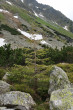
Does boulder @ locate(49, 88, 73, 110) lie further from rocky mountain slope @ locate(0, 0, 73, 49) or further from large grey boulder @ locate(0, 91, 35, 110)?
rocky mountain slope @ locate(0, 0, 73, 49)

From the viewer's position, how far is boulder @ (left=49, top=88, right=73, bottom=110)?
17.6ft

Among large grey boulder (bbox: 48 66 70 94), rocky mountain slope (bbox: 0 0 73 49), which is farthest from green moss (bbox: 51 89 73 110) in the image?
rocky mountain slope (bbox: 0 0 73 49)

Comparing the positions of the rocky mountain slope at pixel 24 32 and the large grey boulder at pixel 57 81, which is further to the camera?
the rocky mountain slope at pixel 24 32

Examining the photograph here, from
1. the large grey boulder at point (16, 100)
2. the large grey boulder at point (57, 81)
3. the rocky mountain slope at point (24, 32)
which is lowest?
the large grey boulder at point (16, 100)

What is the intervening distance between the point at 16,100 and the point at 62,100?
266cm

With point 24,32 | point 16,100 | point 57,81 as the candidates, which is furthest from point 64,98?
point 24,32

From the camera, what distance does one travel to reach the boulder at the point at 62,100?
17.6 ft

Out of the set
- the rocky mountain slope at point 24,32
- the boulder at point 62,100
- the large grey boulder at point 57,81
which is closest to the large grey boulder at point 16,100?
the boulder at point 62,100

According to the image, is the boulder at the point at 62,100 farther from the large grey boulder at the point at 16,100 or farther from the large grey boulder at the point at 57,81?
the large grey boulder at the point at 57,81

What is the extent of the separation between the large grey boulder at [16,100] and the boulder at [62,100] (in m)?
1.69

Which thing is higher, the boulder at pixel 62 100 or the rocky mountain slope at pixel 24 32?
the rocky mountain slope at pixel 24 32

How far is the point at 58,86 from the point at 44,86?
1.61m

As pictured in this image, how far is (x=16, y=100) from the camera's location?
6699 mm

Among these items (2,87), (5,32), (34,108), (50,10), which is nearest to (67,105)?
(34,108)
